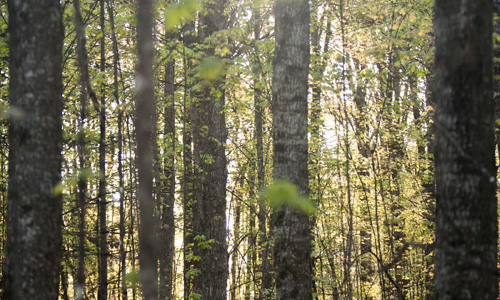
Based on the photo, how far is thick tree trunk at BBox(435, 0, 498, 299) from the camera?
2943 millimetres

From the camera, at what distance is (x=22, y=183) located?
394 centimetres

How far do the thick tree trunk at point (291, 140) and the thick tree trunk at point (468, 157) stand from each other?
2057 mm

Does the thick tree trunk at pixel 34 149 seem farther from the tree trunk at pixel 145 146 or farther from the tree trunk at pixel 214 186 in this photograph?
the tree trunk at pixel 214 186

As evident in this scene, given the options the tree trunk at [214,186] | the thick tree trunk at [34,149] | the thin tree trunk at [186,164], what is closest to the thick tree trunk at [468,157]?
the thick tree trunk at [34,149]

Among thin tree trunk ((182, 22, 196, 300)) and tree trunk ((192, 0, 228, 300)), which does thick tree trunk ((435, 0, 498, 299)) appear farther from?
tree trunk ((192, 0, 228, 300))

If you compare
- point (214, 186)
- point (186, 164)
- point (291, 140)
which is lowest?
point (214, 186)

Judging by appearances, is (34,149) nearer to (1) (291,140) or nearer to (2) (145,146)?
(2) (145,146)

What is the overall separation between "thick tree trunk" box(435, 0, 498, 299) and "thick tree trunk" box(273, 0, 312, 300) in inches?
81.0

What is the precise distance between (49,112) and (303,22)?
10.4 feet

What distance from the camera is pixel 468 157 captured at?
2947mm

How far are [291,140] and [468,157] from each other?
7.73ft

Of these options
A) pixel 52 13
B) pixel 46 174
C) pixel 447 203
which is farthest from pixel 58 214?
pixel 447 203

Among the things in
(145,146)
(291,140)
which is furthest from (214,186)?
(145,146)

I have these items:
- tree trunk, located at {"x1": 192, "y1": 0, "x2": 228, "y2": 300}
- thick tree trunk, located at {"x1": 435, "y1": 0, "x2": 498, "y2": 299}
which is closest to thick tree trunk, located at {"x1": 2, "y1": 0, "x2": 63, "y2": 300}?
thick tree trunk, located at {"x1": 435, "y1": 0, "x2": 498, "y2": 299}
